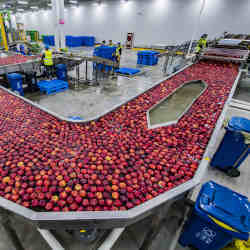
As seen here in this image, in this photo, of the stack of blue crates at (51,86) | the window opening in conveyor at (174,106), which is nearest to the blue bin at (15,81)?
the stack of blue crates at (51,86)

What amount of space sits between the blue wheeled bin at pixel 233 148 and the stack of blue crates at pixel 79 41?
21.0 meters

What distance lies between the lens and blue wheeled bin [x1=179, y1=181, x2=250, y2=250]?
1.29 metres

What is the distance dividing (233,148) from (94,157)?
6.99 ft

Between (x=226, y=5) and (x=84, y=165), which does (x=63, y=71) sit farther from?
(x=226, y=5)

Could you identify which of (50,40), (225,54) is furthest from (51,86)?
(50,40)

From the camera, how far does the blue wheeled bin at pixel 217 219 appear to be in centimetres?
129

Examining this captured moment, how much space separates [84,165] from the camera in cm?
152

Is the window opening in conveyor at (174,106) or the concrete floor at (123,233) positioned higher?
the window opening in conveyor at (174,106)

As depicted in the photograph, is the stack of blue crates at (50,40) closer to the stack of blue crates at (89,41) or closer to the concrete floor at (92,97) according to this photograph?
the stack of blue crates at (89,41)

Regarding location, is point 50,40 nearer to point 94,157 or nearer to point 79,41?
point 79,41

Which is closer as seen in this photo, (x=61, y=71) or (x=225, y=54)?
(x=225, y=54)

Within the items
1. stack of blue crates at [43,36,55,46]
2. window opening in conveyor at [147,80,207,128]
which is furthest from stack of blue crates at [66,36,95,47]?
window opening in conveyor at [147,80,207,128]

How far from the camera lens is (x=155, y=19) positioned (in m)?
16.5

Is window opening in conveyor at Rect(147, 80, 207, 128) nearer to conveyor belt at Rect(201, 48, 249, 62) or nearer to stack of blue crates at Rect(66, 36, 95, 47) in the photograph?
conveyor belt at Rect(201, 48, 249, 62)
